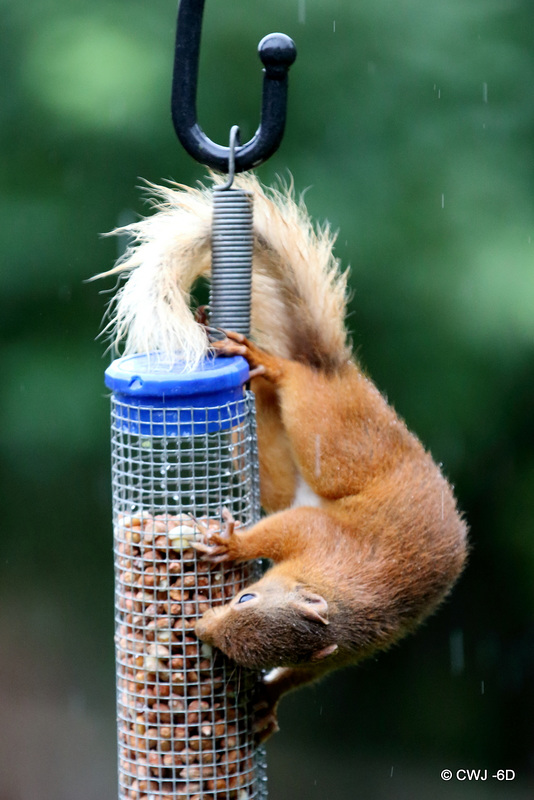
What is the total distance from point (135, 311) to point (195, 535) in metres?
0.46

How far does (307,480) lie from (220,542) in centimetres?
43

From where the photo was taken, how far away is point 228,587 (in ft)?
7.73

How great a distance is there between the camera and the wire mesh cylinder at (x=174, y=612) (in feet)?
7.32

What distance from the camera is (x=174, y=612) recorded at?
2.25 m

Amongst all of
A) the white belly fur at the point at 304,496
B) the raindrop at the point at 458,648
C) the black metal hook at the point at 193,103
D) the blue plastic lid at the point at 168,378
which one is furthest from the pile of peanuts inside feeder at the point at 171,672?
the raindrop at the point at 458,648

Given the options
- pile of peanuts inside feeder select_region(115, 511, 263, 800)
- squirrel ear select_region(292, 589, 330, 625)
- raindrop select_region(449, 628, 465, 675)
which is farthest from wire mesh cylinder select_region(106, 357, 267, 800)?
raindrop select_region(449, 628, 465, 675)

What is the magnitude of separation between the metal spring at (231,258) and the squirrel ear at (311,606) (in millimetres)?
553

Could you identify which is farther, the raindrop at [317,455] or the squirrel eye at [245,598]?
the raindrop at [317,455]

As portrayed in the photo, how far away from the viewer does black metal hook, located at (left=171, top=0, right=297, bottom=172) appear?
2.00 metres

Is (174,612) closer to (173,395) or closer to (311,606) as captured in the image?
(311,606)

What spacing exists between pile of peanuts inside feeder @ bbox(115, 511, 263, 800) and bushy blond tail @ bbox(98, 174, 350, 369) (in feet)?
1.24

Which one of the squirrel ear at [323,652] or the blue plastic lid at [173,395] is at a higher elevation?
the blue plastic lid at [173,395]

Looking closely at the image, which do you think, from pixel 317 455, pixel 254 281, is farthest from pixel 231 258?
pixel 317 455

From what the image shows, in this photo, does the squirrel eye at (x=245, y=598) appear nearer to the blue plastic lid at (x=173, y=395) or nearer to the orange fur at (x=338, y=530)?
the orange fur at (x=338, y=530)
